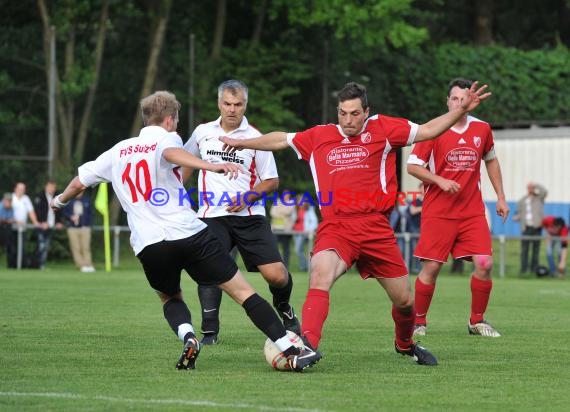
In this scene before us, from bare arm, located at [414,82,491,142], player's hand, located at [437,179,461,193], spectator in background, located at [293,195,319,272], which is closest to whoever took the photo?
bare arm, located at [414,82,491,142]

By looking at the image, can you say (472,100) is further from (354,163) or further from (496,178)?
(496,178)

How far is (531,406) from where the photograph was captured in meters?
7.63

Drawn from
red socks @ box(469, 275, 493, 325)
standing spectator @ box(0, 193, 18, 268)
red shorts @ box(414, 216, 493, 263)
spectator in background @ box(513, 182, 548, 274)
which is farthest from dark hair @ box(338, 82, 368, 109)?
standing spectator @ box(0, 193, 18, 268)

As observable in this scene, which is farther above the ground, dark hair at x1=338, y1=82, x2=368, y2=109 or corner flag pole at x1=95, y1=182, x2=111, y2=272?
dark hair at x1=338, y1=82, x2=368, y2=109

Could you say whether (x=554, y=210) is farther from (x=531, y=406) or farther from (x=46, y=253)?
(x=531, y=406)

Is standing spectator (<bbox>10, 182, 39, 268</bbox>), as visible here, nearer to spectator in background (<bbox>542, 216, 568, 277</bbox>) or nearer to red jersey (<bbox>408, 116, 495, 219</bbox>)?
spectator in background (<bbox>542, 216, 568, 277</bbox>)

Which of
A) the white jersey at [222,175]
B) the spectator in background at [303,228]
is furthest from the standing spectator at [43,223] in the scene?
the white jersey at [222,175]

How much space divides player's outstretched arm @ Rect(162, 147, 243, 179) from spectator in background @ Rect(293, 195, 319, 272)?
18.9m

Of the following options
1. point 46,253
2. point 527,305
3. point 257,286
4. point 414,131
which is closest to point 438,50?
point 46,253

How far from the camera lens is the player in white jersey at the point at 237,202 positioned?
436 inches

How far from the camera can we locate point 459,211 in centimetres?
1221

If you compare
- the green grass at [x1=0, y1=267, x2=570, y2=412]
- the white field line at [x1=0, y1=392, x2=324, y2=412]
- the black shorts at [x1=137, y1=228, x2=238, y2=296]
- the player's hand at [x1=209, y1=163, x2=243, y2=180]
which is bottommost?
the green grass at [x1=0, y1=267, x2=570, y2=412]

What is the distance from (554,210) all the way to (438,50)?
919cm

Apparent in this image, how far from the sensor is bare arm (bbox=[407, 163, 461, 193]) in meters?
10.7
